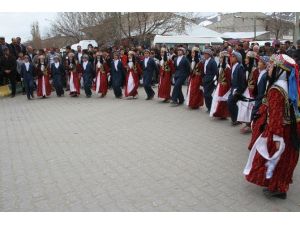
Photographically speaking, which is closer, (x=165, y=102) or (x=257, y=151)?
(x=257, y=151)

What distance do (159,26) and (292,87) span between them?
30223 millimetres

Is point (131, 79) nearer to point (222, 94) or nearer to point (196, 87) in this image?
point (196, 87)

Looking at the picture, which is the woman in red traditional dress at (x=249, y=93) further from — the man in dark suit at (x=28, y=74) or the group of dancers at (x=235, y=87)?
the man in dark suit at (x=28, y=74)

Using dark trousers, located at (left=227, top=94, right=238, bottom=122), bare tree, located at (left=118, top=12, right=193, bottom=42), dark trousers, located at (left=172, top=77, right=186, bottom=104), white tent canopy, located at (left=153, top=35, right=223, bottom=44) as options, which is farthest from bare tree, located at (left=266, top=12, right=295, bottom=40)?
dark trousers, located at (left=227, top=94, right=238, bottom=122)

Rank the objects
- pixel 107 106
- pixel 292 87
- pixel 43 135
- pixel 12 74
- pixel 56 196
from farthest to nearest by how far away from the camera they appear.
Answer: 1. pixel 12 74
2. pixel 107 106
3. pixel 43 135
4. pixel 56 196
5. pixel 292 87

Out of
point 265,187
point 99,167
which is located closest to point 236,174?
point 265,187

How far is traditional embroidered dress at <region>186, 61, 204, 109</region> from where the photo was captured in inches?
395

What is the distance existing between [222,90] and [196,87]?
5.09 ft

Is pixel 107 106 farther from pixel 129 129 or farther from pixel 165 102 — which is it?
pixel 129 129

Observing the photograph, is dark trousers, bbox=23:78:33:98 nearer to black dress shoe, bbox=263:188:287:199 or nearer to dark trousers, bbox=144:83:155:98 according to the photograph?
dark trousers, bbox=144:83:155:98

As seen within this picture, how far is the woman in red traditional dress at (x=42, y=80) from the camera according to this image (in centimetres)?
1390

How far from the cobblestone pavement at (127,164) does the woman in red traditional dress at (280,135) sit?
262mm

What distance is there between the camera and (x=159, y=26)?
3366cm

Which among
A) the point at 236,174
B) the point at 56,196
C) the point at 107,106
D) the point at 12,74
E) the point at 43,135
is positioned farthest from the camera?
the point at 12,74
